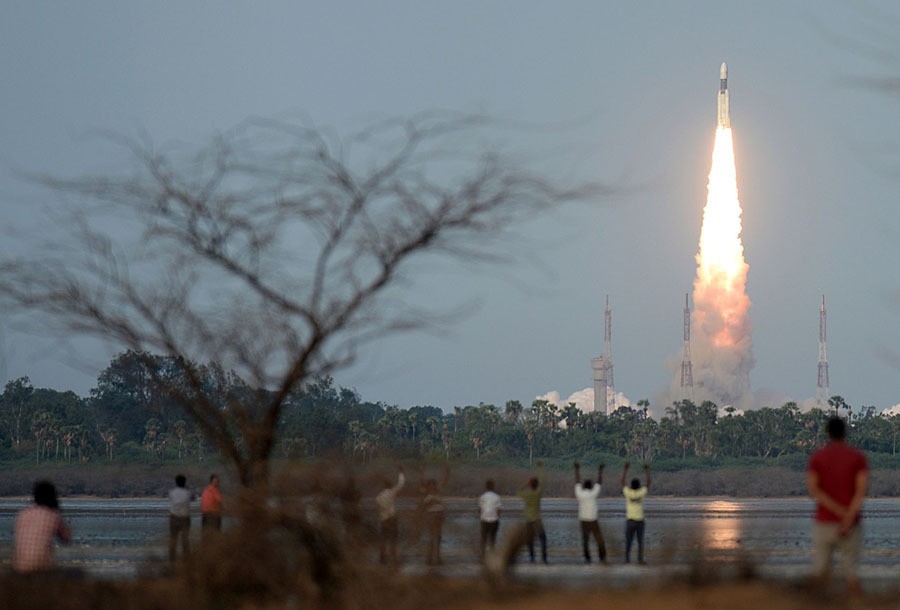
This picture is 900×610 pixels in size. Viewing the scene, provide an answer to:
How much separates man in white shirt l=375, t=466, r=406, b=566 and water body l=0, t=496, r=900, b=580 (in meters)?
0.16

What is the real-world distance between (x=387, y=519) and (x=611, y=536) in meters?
15.1

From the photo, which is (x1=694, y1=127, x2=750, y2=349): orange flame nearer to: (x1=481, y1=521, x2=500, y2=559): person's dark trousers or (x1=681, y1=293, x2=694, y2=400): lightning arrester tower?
(x1=681, y1=293, x2=694, y2=400): lightning arrester tower

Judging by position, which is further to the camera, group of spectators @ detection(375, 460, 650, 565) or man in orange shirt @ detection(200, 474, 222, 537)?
group of spectators @ detection(375, 460, 650, 565)

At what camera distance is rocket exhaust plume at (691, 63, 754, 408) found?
88.9 meters

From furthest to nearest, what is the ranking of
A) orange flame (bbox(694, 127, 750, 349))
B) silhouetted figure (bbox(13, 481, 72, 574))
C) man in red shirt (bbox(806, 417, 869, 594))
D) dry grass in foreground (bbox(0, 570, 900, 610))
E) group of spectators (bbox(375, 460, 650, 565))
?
1. orange flame (bbox(694, 127, 750, 349))
2. group of spectators (bbox(375, 460, 650, 565))
3. silhouetted figure (bbox(13, 481, 72, 574))
4. dry grass in foreground (bbox(0, 570, 900, 610))
5. man in red shirt (bbox(806, 417, 869, 594))

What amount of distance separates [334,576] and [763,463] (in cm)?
9476

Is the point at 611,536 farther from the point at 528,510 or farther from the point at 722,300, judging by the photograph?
the point at 722,300

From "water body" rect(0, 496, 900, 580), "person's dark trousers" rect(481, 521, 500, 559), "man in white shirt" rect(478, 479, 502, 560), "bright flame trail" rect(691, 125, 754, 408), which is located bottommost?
"water body" rect(0, 496, 900, 580)

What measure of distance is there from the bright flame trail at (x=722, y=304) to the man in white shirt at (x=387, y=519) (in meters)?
71.3

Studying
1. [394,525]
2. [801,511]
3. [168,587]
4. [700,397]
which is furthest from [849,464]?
[700,397]

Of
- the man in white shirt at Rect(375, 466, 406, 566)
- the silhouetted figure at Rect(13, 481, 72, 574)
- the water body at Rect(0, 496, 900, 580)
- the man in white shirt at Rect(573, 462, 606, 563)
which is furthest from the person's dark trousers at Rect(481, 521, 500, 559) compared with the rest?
the silhouetted figure at Rect(13, 481, 72, 574)

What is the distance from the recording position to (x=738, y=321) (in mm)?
109812

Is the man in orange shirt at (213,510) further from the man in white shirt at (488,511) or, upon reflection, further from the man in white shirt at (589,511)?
the man in white shirt at (589,511)

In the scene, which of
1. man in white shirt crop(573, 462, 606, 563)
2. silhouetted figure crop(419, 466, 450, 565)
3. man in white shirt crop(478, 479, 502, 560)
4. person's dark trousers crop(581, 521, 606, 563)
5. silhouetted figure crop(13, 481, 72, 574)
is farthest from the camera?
person's dark trousers crop(581, 521, 606, 563)
